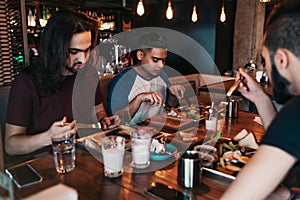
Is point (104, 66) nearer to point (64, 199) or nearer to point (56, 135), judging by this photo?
point (56, 135)

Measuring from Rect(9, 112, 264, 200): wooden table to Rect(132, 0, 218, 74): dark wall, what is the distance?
5.56 m

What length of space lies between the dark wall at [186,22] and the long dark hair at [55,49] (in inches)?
197

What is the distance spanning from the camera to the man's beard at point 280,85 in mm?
984

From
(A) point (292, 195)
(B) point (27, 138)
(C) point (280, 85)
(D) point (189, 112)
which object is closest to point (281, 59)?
(C) point (280, 85)

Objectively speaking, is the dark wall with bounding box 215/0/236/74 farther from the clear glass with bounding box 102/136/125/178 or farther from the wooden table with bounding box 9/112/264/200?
the clear glass with bounding box 102/136/125/178

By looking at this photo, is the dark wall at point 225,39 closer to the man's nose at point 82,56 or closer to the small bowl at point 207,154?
the man's nose at point 82,56

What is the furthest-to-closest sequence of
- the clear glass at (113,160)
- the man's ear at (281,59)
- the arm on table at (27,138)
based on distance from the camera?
1. the arm on table at (27,138)
2. the clear glass at (113,160)
3. the man's ear at (281,59)

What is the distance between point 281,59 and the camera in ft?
3.09

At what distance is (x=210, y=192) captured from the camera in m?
1.09

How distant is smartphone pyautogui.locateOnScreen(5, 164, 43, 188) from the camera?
1133 mm

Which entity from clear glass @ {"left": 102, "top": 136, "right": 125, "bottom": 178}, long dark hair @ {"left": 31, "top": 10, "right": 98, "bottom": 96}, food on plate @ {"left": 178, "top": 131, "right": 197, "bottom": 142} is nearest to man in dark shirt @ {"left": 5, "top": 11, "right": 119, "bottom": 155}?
long dark hair @ {"left": 31, "top": 10, "right": 98, "bottom": 96}

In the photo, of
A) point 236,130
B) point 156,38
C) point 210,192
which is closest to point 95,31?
point 156,38

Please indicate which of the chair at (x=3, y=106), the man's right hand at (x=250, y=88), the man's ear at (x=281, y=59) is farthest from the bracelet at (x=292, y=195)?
the chair at (x=3, y=106)

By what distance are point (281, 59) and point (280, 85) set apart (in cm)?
11
